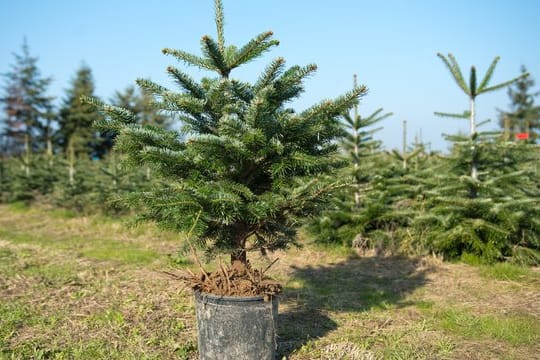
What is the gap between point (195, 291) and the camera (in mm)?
3289

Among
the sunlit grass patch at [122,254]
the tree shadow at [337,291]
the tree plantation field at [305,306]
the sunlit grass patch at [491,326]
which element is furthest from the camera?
the sunlit grass patch at [122,254]

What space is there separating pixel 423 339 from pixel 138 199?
2749mm

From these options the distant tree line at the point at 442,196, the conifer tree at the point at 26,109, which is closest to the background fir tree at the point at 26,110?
the conifer tree at the point at 26,109

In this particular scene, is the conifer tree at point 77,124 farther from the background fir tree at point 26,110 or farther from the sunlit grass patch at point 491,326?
the sunlit grass patch at point 491,326

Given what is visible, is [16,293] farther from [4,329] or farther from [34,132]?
[34,132]

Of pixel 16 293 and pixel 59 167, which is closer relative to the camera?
pixel 16 293

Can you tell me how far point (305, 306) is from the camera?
4879mm

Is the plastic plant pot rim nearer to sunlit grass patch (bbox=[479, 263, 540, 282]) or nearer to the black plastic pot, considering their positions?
the black plastic pot

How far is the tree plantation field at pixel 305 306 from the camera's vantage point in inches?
145

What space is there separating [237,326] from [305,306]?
194 centimetres

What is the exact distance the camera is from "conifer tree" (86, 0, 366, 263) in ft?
9.66

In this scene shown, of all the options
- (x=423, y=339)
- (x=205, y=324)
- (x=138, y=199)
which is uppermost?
(x=138, y=199)

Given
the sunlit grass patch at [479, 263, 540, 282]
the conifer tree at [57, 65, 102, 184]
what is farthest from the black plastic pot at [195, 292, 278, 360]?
the conifer tree at [57, 65, 102, 184]

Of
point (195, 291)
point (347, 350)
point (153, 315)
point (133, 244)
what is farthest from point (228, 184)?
point (133, 244)
